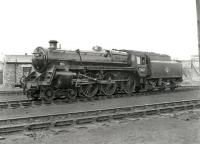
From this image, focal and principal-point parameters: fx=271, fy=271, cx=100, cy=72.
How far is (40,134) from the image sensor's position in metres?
6.86

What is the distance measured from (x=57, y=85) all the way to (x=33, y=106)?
1859 mm

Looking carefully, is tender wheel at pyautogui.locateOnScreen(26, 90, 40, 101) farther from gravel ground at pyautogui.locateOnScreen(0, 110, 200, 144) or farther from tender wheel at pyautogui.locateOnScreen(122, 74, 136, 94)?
gravel ground at pyautogui.locateOnScreen(0, 110, 200, 144)

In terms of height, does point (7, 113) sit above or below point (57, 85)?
below

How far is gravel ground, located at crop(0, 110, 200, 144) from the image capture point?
624cm

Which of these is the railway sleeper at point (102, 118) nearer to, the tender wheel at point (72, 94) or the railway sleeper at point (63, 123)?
the railway sleeper at point (63, 123)

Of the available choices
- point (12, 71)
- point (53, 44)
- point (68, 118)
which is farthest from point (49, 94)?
point (12, 71)

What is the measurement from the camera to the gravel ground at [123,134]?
6238 mm

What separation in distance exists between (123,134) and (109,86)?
9.40 m

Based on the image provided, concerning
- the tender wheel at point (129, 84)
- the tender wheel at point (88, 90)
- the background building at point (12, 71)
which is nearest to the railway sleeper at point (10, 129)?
the tender wheel at point (88, 90)

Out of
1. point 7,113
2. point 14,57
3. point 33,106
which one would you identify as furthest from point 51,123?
point 14,57

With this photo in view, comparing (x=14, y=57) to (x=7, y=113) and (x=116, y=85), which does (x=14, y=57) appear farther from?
(x=7, y=113)

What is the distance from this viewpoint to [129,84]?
58.1ft

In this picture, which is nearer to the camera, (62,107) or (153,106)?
(153,106)

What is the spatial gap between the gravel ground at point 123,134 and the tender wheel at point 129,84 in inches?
347
